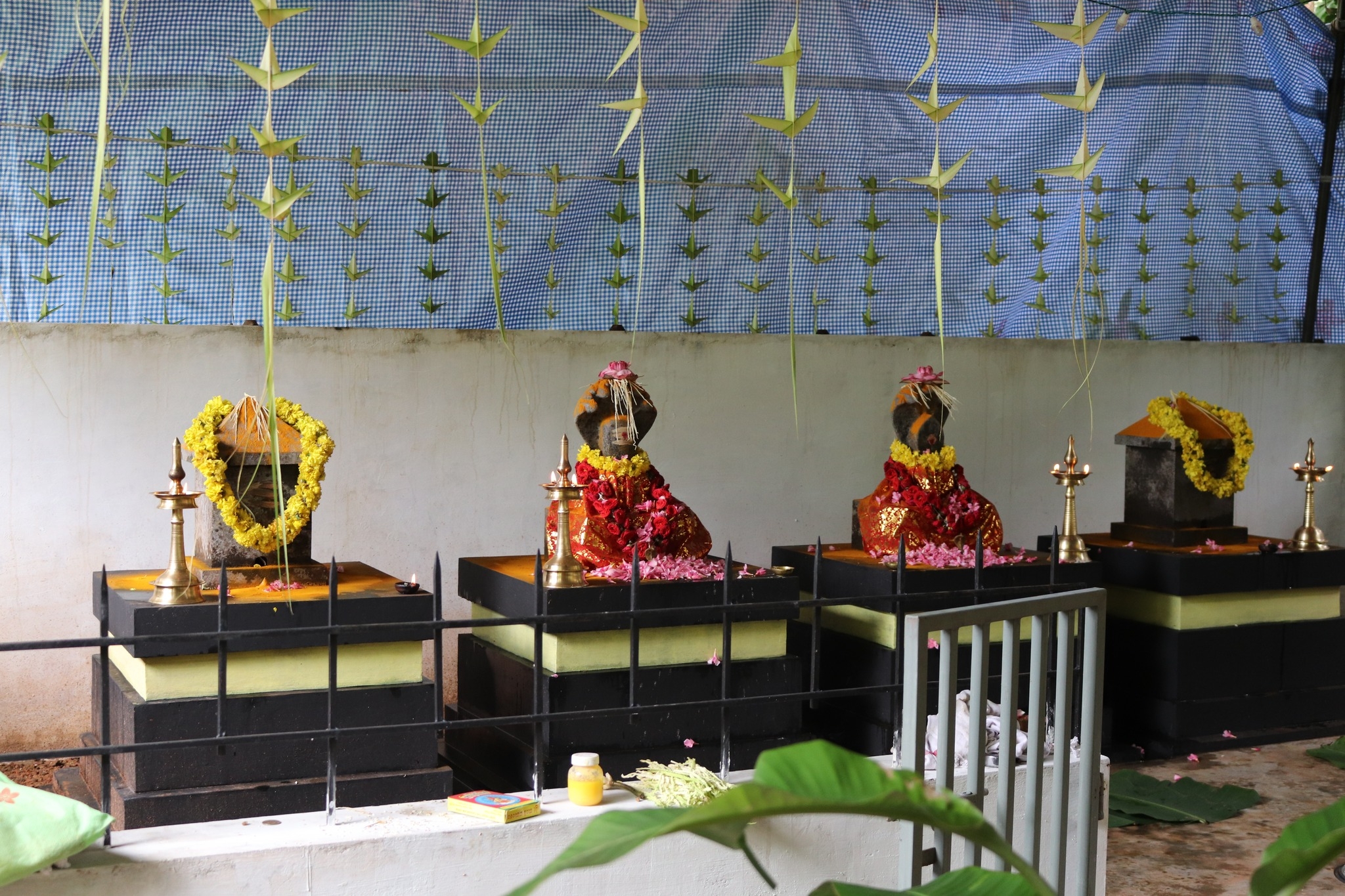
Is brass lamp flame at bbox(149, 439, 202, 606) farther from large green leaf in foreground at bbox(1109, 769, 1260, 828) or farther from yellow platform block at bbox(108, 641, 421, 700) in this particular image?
large green leaf in foreground at bbox(1109, 769, 1260, 828)

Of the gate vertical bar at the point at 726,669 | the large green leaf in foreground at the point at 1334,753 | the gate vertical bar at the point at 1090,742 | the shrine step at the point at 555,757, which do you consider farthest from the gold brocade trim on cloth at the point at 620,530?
the large green leaf in foreground at the point at 1334,753

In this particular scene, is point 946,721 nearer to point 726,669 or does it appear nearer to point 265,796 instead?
point 726,669

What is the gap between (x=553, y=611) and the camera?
3.68 meters

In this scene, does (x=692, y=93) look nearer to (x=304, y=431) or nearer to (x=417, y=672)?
(x=304, y=431)

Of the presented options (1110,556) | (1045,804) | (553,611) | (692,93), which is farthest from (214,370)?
(1110,556)

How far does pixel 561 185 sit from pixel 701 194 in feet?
2.13

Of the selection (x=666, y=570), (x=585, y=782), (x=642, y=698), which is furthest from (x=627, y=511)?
(x=585, y=782)

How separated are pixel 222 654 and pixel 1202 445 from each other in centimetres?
412

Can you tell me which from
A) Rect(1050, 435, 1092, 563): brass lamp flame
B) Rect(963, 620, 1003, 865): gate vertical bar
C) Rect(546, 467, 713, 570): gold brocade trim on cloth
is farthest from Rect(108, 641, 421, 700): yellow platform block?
Rect(1050, 435, 1092, 563): brass lamp flame

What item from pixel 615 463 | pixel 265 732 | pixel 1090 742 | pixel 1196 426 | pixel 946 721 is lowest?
pixel 265 732

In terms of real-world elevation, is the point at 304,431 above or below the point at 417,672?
above

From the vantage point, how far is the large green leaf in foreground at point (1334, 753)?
5.08 m

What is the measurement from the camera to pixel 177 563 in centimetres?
326

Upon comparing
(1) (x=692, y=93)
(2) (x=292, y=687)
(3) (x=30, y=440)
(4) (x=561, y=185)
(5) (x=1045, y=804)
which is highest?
(1) (x=692, y=93)
